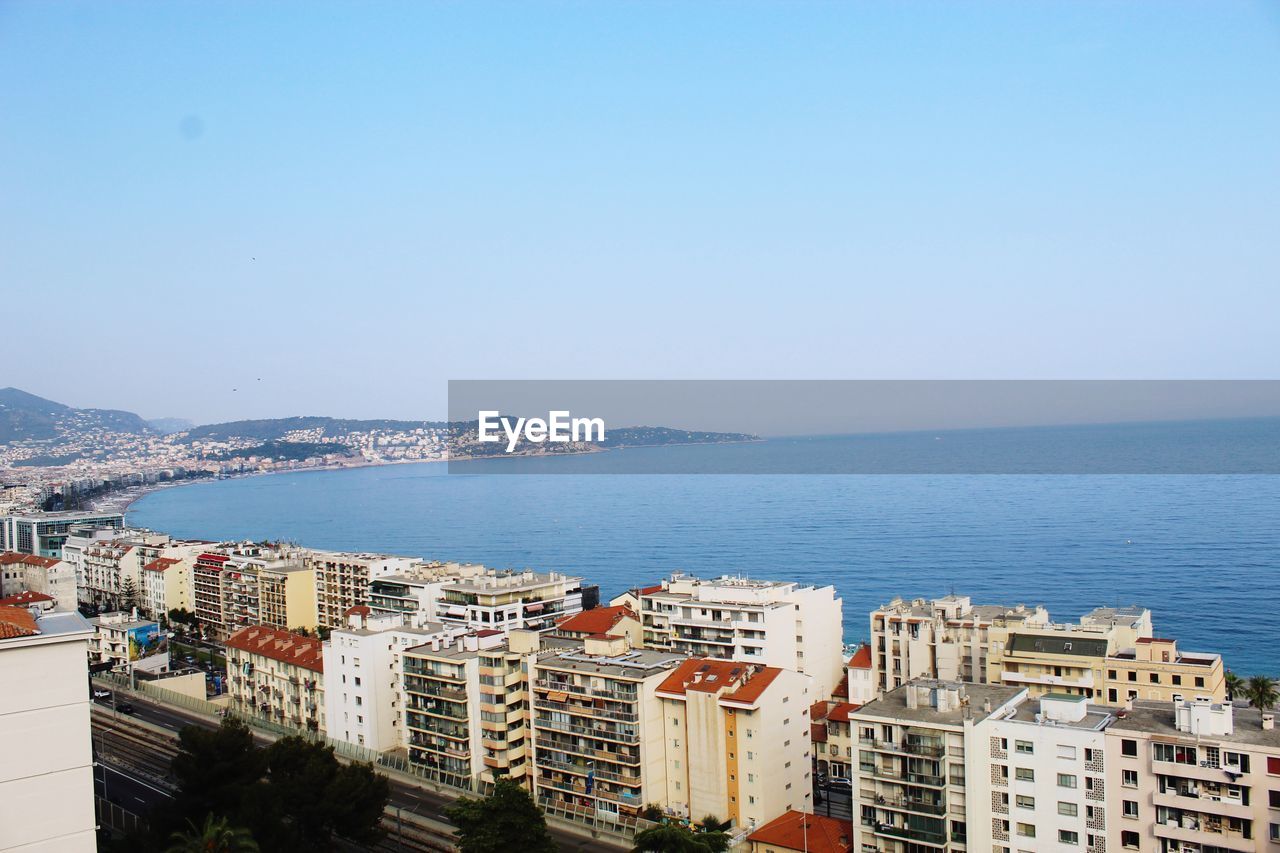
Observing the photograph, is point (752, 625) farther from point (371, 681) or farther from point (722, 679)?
point (371, 681)

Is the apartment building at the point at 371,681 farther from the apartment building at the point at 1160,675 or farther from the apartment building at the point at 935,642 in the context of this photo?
the apartment building at the point at 1160,675

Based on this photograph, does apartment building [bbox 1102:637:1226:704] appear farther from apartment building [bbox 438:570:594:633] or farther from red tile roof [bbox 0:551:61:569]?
red tile roof [bbox 0:551:61:569]

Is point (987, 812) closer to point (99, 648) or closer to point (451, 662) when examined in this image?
point (451, 662)

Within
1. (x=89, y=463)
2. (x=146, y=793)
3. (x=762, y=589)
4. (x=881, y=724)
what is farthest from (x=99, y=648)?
(x=89, y=463)

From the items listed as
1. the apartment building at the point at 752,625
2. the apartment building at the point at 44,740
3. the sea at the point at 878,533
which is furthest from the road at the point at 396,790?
the sea at the point at 878,533

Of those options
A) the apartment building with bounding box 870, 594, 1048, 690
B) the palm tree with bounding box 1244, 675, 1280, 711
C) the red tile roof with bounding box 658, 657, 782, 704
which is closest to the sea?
the apartment building with bounding box 870, 594, 1048, 690

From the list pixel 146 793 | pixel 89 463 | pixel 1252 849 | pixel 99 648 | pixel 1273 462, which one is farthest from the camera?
pixel 89 463

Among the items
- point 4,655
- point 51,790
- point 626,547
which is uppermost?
point 4,655
